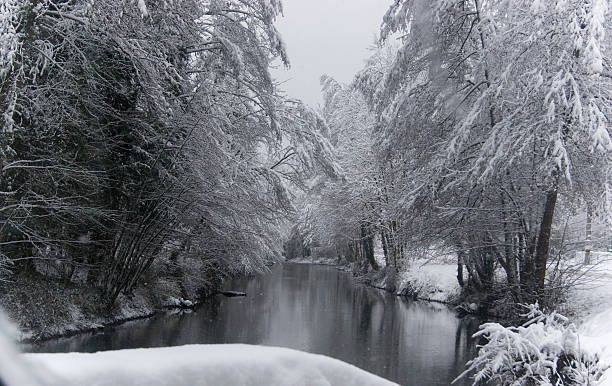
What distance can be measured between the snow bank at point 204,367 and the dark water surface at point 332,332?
23.2 ft

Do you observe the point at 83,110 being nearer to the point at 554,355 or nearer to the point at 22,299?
the point at 22,299

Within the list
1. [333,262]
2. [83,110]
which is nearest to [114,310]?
[83,110]

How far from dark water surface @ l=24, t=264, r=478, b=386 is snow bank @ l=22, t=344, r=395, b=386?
7076mm

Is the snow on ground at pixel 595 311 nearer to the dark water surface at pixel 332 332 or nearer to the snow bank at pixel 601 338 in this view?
the snow bank at pixel 601 338

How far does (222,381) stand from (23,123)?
9.78 m

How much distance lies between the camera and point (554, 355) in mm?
7336

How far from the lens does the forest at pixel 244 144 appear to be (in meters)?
10.3

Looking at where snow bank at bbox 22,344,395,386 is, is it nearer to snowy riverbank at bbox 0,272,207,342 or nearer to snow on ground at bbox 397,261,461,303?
snowy riverbank at bbox 0,272,207,342

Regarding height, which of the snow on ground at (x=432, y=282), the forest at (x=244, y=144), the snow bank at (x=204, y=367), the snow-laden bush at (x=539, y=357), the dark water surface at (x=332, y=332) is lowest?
the dark water surface at (x=332, y=332)

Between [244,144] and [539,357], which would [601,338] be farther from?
[244,144]

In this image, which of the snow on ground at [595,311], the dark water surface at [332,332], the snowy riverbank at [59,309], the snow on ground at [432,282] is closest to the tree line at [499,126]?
the snow on ground at [595,311]

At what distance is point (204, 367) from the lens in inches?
113

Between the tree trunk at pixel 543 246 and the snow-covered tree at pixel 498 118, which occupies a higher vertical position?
the snow-covered tree at pixel 498 118

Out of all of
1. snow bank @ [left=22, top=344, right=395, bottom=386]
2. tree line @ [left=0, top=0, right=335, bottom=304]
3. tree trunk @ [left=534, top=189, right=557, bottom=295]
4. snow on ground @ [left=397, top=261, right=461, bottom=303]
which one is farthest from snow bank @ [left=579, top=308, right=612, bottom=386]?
snow on ground @ [left=397, top=261, right=461, bottom=303]
